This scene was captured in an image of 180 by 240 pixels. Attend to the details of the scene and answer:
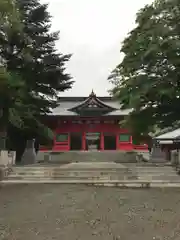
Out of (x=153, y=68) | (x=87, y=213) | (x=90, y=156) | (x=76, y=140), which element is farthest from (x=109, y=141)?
(x=87, y=213)

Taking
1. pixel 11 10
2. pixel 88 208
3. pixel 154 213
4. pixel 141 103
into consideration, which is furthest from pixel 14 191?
pixel 141 103

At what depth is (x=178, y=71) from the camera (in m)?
13.0

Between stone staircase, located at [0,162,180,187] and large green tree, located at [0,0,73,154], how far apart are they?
194 inches

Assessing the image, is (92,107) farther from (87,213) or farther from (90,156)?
(87,213)

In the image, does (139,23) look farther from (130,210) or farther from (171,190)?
(130,210)

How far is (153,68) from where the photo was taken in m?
13.4

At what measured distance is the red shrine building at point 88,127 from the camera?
2747 centimetres

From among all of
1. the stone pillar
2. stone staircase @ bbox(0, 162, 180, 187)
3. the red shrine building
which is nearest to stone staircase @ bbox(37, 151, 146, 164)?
the red shrine building

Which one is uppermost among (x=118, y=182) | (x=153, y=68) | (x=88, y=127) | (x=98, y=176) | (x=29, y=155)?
(x=153, y=68)

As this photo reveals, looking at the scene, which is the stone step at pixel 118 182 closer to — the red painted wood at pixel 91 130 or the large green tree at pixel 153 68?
the large green tree at pixel 153 68

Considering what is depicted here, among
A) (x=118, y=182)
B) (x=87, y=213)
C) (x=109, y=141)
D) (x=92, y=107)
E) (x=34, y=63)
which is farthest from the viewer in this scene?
(x=109, y=141)

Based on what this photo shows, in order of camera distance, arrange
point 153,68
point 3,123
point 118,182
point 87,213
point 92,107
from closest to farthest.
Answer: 1. point 87,213
2. point 118,182
3. point 153,68
4. point 3,123
5. point 92,107

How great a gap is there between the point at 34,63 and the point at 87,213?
45.7 feet

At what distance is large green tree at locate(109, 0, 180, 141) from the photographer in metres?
12.4
